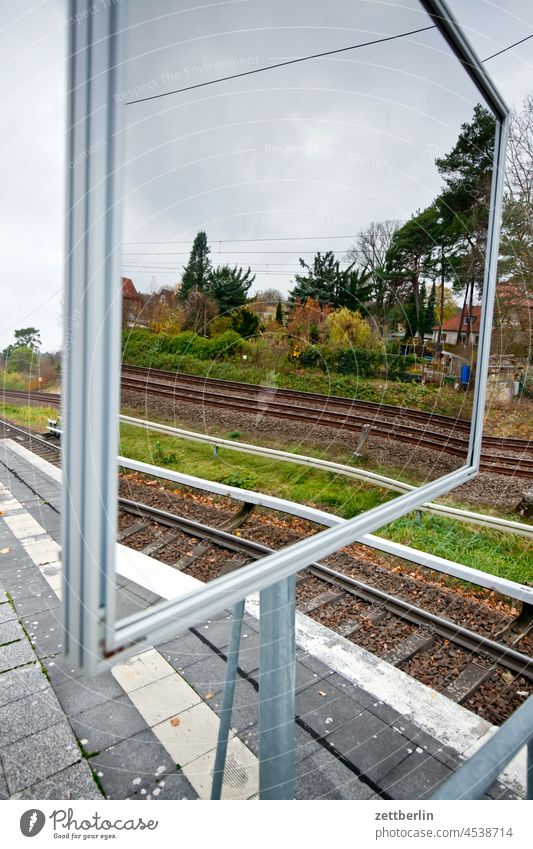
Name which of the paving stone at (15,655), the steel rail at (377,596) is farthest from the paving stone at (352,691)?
the paving stone at (15,655)

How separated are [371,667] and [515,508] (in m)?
1.69

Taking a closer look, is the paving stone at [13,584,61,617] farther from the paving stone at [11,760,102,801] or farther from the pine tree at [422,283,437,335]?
the pine tree at [422,283,437,335]

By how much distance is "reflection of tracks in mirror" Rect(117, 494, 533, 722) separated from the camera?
160 centimetres

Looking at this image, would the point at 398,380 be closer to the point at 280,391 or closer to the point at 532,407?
the point at 280,391

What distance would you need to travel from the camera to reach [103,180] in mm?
394

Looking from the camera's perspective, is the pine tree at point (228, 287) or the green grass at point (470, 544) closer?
the pine tree at point (228, 287)

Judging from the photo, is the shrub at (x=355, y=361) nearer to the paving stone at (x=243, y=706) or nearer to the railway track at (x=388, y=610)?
the railway track at (x=388, y=610)

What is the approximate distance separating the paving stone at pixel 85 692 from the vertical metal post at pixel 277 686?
666 millimetres

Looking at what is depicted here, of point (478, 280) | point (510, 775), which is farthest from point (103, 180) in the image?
point (510, 775)

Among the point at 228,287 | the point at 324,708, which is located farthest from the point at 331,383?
the point at 324,708

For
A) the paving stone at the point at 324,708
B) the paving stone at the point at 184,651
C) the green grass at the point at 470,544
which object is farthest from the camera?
the green grass at the point at 470,544

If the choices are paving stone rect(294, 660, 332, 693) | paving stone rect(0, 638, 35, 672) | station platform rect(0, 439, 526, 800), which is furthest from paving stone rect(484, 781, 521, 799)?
paving stone rect(0, 638, 35, 672)

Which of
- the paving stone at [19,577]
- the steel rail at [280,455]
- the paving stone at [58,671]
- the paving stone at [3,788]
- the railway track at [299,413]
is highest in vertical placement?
the railway track at [299,413]

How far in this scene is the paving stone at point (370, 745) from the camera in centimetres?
119
